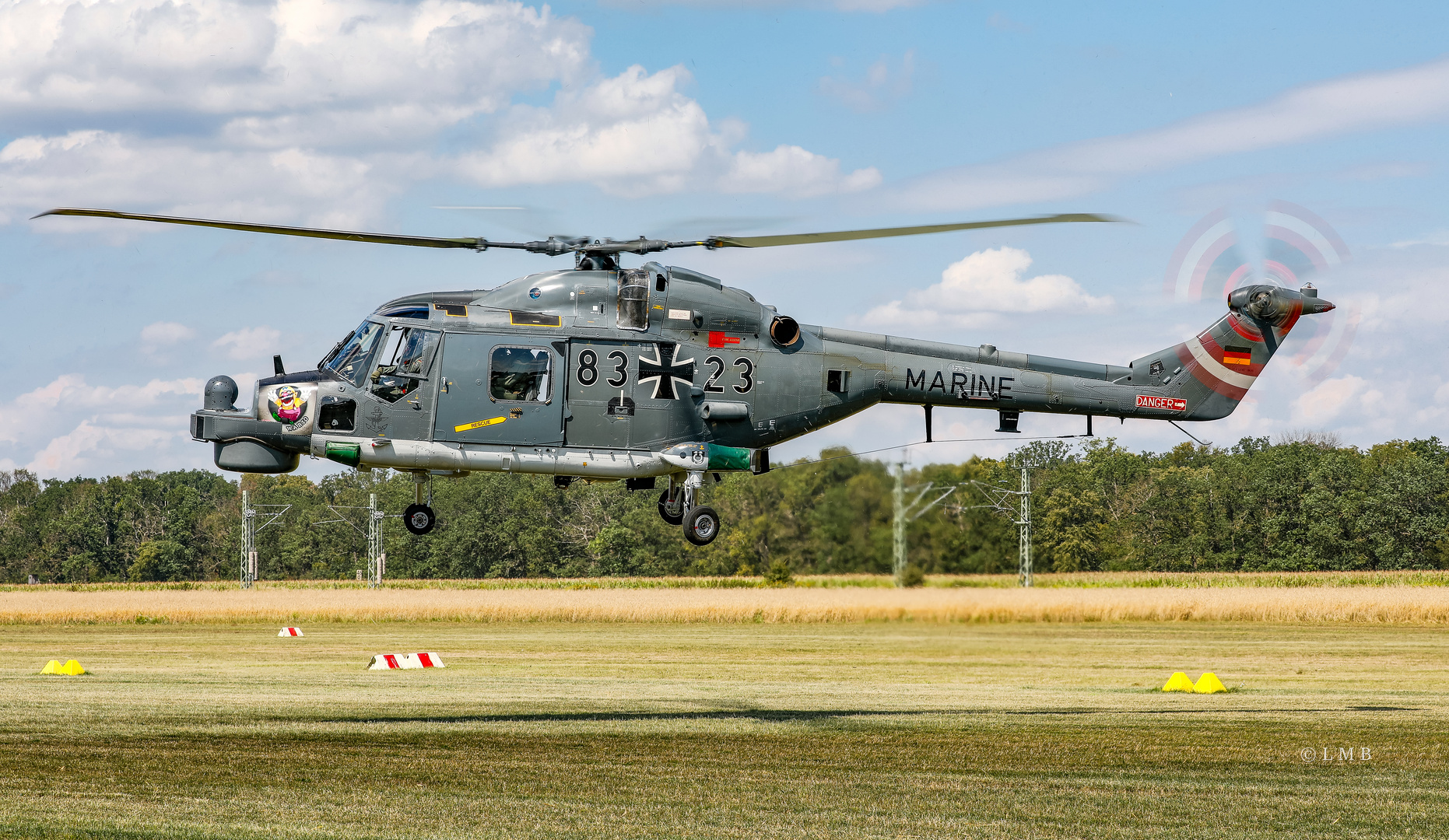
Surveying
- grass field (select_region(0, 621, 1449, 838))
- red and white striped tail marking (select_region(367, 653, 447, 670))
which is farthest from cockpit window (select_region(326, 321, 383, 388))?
red and white striped tail marking (select_region(367, 653, 447, 670))

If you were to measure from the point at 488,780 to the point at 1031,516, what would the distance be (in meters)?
17.6

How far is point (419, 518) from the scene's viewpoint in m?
23.0

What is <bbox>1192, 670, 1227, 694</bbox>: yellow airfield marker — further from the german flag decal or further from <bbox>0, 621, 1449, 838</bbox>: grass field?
the german flag decal

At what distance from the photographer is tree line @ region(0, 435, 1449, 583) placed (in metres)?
29.4

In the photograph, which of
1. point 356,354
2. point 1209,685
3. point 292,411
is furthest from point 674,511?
point 1209,685

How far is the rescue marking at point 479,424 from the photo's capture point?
75.6ft

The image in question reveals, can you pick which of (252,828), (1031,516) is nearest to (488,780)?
(252,828)

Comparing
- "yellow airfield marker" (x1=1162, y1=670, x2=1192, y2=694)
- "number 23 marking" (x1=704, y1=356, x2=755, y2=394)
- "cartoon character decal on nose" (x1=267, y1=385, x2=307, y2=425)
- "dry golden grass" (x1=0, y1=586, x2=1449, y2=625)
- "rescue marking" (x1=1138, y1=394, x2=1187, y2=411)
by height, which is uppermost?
"number 23 marking" (x1=704, y1=356, x2=755, y2=394)

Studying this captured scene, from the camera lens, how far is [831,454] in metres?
27.4

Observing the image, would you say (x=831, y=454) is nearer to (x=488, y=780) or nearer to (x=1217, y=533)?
(x=488, y=780)

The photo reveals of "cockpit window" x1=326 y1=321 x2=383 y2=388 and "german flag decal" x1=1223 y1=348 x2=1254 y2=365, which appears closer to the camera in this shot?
"cockpit window" x1=326 y1=321 x2=383 y2=388

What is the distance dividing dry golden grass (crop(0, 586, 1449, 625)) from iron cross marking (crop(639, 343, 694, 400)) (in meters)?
27.8

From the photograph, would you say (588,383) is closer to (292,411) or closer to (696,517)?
(696,517)

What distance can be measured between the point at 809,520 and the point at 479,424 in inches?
354
